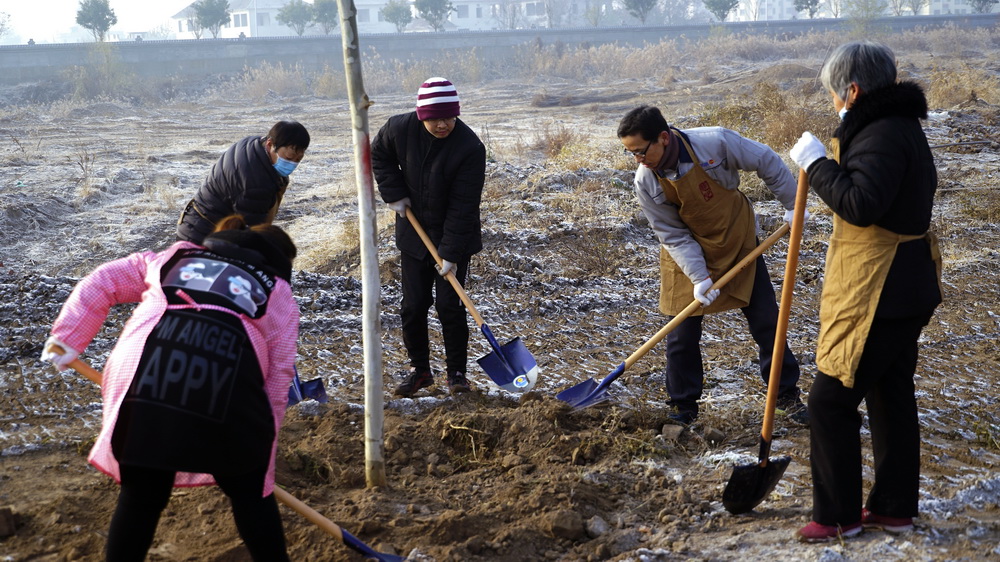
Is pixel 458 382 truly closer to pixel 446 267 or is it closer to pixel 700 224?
pixel 446 267

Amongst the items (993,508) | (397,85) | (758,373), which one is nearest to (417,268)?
(758,373)

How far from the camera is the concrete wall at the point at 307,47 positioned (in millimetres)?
30516

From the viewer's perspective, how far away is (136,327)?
2.29 metres

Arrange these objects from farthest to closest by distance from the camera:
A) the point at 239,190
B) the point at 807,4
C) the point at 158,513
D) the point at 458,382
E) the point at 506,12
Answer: the point at 506,12
the point at 807,4
the point at 458,382
the point at 239,190
the point at 158,513

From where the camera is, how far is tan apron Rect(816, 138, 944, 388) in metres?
2.71

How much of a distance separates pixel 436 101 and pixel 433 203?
23.5 inches

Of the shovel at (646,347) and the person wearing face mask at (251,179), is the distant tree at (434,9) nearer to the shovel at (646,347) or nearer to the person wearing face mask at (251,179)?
the person wearing face mask at (251,179)

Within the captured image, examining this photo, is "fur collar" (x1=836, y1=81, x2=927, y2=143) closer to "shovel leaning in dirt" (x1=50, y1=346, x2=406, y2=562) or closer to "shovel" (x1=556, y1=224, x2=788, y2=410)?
"shovel" (x1=556, y1=224, x2=788, y2=410)

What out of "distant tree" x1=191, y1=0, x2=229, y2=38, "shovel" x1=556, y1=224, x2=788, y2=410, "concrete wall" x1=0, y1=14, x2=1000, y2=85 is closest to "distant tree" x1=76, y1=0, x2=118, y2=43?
"distant tree" x1=191, y1=0, x2=229, y2=38

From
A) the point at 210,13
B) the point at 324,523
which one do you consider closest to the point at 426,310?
the point at 324,523

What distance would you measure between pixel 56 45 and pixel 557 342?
31030 mm

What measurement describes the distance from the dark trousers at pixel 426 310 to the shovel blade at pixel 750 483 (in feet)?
6.50

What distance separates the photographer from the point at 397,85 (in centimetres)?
3123

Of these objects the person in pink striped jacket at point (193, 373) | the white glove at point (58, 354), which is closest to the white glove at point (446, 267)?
the person in pink striped jacket at point (193, 373)
